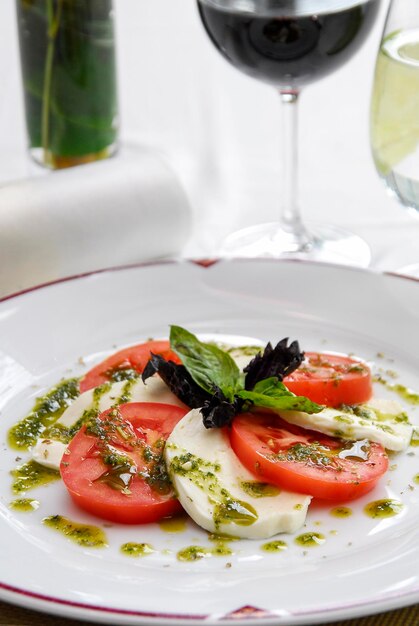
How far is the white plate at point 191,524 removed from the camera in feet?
5.69

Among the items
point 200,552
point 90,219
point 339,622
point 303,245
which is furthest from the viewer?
point 303,245

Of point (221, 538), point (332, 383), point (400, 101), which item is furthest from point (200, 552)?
point (400, 101)

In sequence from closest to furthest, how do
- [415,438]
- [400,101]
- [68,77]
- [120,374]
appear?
[415,438] → [120,374] → [400,101] → [68,77]

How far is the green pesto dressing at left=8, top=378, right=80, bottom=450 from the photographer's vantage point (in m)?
2.33

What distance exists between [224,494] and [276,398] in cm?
25

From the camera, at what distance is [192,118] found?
4.31 meters

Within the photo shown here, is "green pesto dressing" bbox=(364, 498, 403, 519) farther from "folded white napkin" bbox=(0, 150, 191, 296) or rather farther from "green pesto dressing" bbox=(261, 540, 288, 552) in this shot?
"folded white napkin" bbox=(0, 150, 191, 296)

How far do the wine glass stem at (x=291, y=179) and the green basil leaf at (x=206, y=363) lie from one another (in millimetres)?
1034

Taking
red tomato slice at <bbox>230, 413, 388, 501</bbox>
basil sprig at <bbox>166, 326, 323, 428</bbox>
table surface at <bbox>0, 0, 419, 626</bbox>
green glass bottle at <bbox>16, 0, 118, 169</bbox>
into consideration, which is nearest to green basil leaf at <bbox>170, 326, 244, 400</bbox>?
basil sprig at <bbox>166, 326, 323, 428</bbox>

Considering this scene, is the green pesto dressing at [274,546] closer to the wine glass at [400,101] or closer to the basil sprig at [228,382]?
the basil sprig at [228,382]

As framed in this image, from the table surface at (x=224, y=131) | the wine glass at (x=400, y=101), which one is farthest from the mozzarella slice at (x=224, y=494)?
the table surface at (x=224, y=131)

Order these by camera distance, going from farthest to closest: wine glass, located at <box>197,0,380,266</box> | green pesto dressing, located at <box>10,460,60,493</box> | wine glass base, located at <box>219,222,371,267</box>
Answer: wine glass base, located at <box>219,222,371,267</box>, wine glass, located at <box>197,0,380,266</box>, green pesto dressing, located at <box>10,460,60,493</box>

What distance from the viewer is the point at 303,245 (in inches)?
133

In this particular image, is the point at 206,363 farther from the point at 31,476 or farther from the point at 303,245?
the point at 303,245
